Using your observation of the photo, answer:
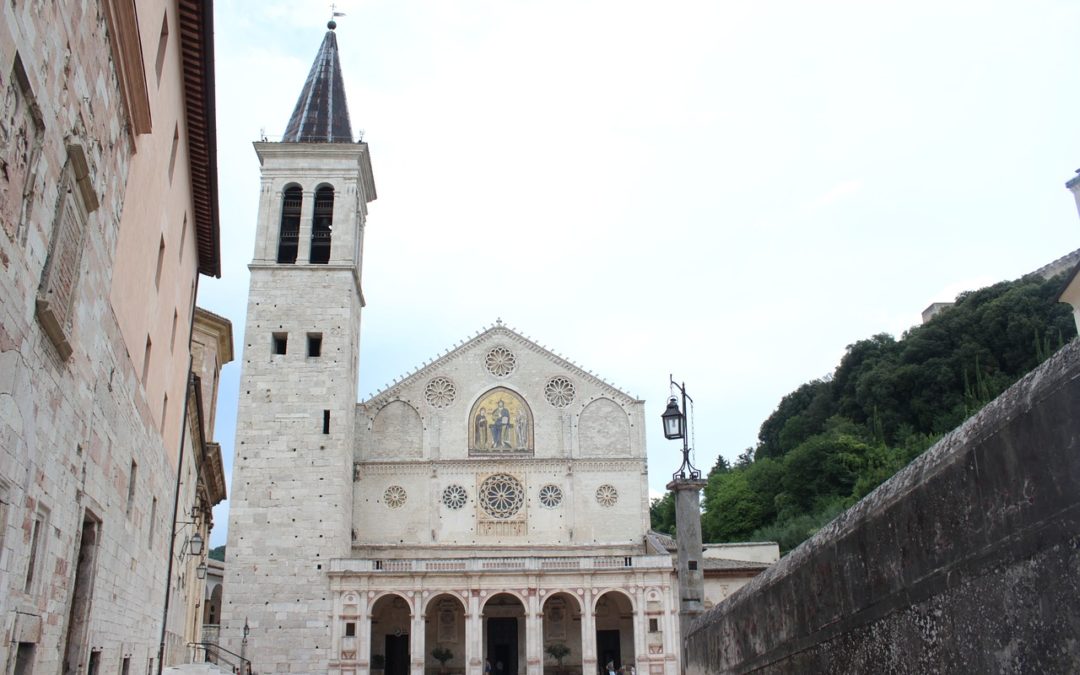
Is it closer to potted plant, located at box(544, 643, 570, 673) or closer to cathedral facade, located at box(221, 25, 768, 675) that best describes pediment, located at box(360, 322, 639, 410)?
cathedral facade, located at box(221, 25, 768, 675)

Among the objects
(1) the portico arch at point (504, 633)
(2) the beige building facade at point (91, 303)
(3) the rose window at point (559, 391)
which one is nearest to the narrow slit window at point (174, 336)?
(2) the beige building facade at point (91, 303)

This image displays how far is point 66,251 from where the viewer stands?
23.9 feet

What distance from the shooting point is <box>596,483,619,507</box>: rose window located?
1497 inches

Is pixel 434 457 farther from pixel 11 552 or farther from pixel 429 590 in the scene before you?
pixel 11 552

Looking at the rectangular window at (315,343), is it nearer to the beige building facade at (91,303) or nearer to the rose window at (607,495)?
the rose window at (607,495)

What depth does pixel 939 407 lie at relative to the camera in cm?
5300

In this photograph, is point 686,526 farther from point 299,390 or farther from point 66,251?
point 299,390

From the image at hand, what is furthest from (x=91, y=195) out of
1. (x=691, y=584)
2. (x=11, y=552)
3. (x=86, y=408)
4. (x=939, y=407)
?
(x=939, y=407)

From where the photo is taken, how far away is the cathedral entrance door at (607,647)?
3569 cm

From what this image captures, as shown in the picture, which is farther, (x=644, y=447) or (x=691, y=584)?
(x=644, y=447)

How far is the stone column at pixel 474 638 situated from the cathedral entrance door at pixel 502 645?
217cm

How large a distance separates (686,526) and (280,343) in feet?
97.1

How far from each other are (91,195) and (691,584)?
743 centimetres

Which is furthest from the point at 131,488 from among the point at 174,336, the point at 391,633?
the point at 391,633
